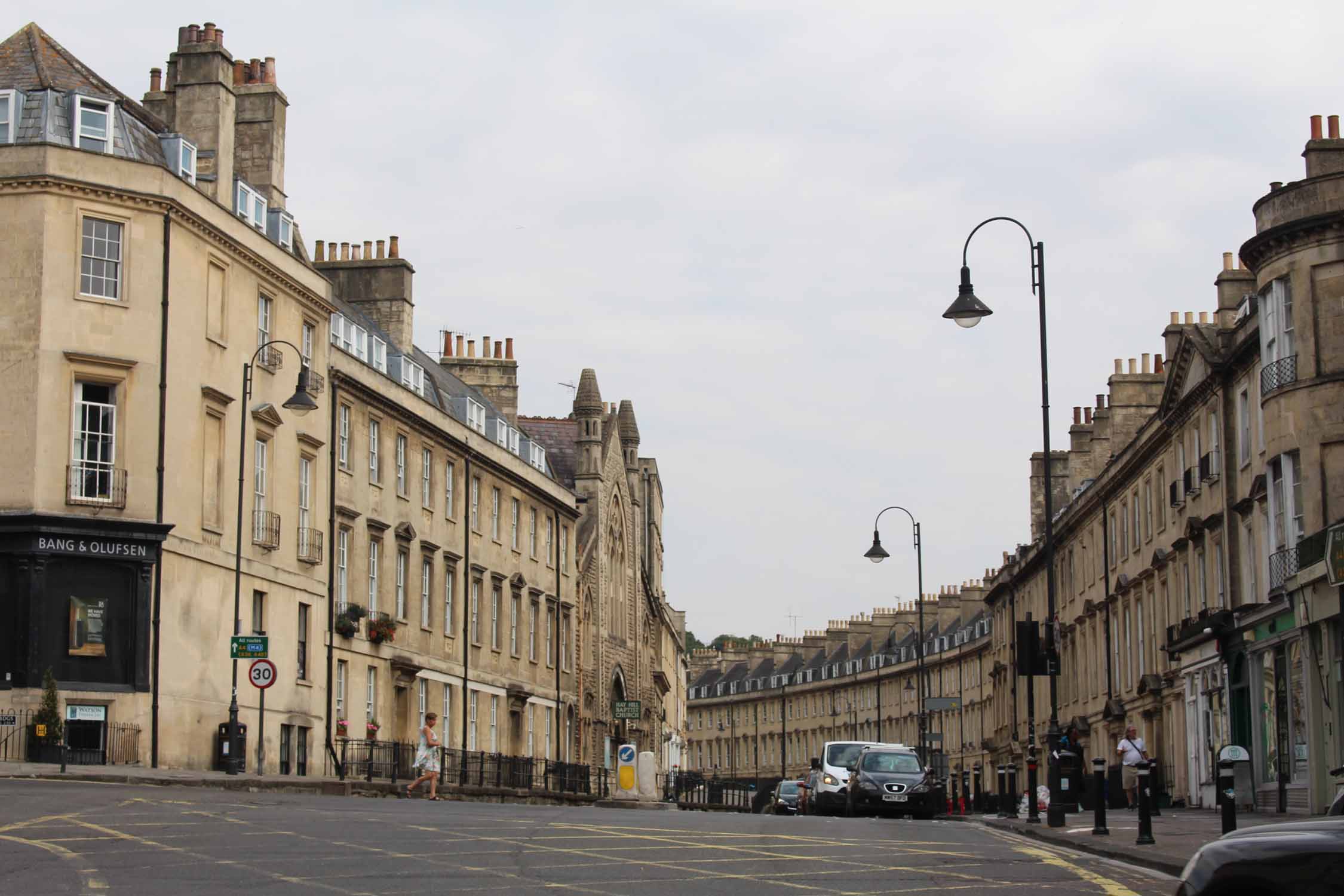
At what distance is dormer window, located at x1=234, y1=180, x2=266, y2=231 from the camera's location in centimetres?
4431

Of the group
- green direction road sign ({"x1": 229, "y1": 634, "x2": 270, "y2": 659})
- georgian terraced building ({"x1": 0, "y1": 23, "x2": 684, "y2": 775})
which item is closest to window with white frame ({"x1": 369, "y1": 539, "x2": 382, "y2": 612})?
georgian terraced building ({"x1": 0, "y1": 23, "x2": 684, "y2": 775})

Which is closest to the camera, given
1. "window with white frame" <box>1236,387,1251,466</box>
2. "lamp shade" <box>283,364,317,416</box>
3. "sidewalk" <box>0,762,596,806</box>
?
"sidewalk" <box>0,762,596,806</box>

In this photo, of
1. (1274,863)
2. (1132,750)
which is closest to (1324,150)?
(1132,750)

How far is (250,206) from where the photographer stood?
45156 mm

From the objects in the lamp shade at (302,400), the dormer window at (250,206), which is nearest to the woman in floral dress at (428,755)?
the lamp shade at (302,400)

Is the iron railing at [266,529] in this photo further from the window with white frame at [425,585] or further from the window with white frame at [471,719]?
the window with white frame at [471,719]

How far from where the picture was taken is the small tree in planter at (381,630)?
49.9 metres

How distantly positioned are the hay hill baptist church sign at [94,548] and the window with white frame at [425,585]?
17698mm

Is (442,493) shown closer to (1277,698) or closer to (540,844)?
(1277,698)

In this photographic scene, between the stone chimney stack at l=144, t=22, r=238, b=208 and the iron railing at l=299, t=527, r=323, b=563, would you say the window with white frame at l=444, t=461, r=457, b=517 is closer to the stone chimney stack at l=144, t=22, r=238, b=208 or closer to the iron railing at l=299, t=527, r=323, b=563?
the iron railing at l=299, t=527, r=323, b=563

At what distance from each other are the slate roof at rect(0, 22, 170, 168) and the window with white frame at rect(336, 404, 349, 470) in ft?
31.3

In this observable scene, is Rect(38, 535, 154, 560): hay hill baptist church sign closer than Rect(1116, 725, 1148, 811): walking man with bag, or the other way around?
Rect(1116, 725, 1148, 811): walking man with bag

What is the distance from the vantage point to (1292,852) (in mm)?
8148

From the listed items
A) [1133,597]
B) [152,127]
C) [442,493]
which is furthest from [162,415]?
[1133,597]
